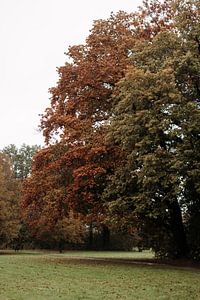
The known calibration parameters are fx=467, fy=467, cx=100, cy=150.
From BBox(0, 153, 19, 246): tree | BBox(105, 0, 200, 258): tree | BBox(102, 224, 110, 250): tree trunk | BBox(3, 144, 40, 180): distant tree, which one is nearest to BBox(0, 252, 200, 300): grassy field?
BBox(105, 0, 200, 258): tree

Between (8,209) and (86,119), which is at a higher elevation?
(86,119)

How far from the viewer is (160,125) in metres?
24.1

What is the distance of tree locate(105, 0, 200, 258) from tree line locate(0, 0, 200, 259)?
0.19ft

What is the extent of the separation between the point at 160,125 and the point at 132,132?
1.66 metres

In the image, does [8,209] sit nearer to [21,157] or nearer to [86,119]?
[86,119]

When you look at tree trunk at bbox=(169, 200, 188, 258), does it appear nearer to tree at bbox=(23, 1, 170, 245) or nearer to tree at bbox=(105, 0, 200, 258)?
tree at bbox=(105, 0, 200, 258)

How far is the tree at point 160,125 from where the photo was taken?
23.7 m

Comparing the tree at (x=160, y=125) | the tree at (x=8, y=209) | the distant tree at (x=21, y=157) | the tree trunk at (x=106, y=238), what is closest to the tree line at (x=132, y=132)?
the tree at (x=160, y=125)

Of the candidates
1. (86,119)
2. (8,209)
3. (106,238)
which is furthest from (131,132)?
(106,238)

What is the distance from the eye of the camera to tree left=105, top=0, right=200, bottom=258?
2369cm

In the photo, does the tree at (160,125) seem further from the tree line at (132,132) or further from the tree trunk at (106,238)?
the tree trunk at (106,238)

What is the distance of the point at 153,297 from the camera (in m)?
13.8

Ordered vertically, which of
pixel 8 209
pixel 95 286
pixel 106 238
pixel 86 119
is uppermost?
pixel 86 119

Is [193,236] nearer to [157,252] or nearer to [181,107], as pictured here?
[157,252]
